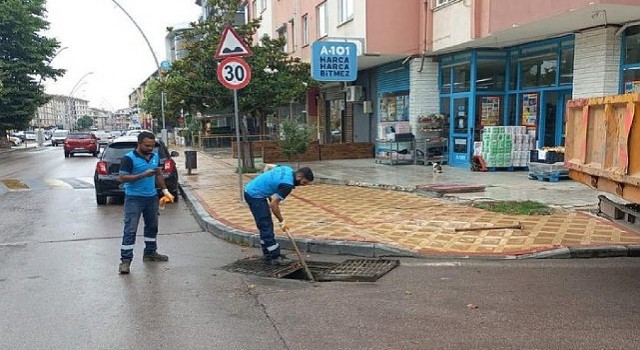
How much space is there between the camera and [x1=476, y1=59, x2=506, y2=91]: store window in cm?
1547

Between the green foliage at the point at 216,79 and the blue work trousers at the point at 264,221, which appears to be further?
the green foliage at the point at 216,79

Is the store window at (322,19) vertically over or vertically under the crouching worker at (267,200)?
over

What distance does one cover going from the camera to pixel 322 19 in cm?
2155

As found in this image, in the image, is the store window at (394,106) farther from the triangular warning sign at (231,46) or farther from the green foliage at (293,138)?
the triangular warning sign at (231,46)

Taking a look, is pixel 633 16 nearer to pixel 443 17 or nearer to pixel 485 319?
pixel 443 17

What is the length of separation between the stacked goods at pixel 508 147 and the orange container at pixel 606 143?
8.44 m

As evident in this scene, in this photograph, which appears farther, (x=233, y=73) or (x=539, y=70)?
(x=539, y=70)

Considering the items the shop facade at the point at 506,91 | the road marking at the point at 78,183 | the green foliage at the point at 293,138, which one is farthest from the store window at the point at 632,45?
the road marking at the point at 78,183

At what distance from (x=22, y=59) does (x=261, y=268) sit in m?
38.7

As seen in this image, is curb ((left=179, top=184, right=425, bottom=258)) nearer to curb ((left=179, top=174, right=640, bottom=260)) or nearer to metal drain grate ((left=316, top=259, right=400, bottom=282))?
curb ((left=179, top=174, right=640, bottom=260))

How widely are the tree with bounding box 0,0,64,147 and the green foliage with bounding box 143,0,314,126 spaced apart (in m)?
24.8

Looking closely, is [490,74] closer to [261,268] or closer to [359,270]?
[359,270]

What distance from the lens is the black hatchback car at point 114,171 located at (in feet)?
37.7

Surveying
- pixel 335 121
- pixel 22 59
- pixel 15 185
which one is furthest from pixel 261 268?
pixel 22 59
